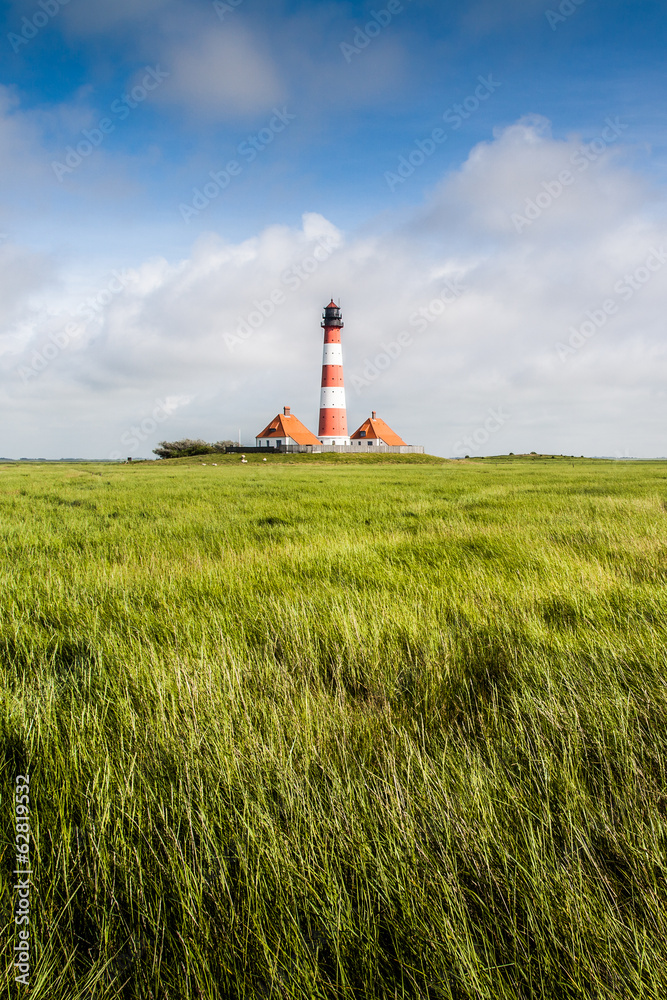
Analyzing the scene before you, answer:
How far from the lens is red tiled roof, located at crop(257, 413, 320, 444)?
69.6 metres

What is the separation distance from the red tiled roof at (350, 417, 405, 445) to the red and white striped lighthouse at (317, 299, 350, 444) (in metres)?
7.39

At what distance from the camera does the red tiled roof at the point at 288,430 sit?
69625mm

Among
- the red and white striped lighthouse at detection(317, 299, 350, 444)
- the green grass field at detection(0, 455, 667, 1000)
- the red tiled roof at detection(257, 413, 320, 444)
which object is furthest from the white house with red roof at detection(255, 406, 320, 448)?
the green grass field at detection(0, 455, 667, 1000)

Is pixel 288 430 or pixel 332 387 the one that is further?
pixel 288 430

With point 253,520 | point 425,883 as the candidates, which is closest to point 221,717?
point 425,883

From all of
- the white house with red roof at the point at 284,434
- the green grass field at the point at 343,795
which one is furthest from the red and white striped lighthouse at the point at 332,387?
the green grass field at the point at 343,795

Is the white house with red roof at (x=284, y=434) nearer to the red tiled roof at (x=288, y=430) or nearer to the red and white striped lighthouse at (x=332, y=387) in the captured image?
the red tiled roof at (x=288, y=430)

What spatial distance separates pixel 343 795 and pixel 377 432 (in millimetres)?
72272

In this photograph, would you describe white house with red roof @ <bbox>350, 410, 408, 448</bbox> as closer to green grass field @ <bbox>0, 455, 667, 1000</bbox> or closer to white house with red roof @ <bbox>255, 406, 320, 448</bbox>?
white house with red roof @ <bbox>255, 406, 320, 448</bbox>

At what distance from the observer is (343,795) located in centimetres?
142

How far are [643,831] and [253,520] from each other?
23.5 feet

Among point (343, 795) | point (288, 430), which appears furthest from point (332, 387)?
point (343, 795)

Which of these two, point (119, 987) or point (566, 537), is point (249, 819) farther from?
point (566, 537)

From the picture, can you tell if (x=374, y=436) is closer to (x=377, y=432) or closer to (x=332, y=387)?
(x=377, y=432)
